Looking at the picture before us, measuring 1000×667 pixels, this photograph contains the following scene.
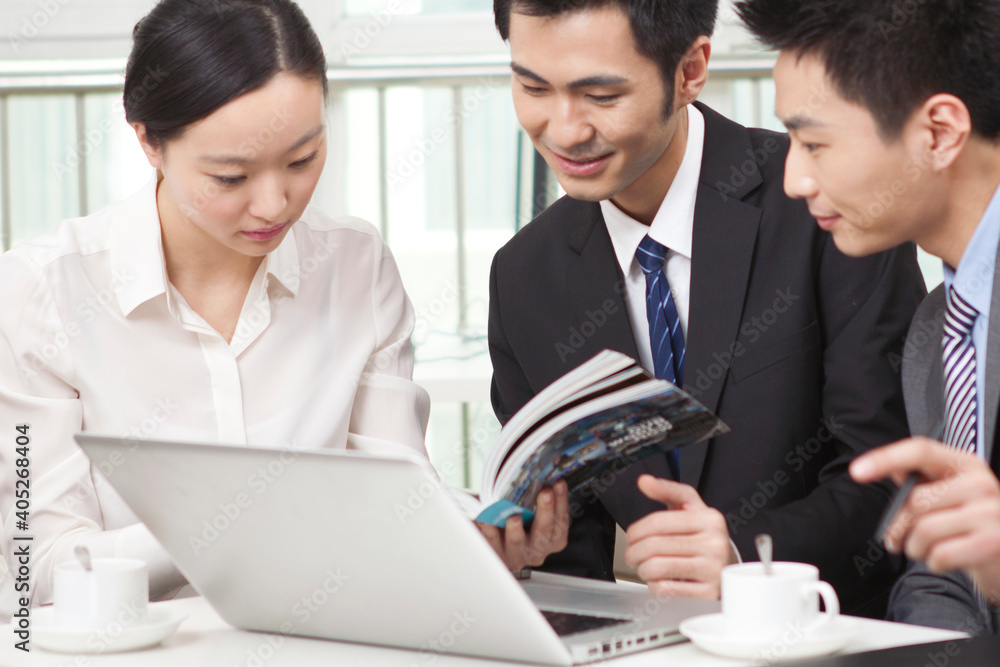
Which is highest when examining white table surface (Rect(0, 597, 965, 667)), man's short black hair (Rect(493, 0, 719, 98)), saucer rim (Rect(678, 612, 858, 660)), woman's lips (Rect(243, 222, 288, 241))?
man's short black hair (Rect(493, 0, 719, 98))

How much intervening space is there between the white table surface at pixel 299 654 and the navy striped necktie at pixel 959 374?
34cm

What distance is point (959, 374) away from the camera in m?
1.25

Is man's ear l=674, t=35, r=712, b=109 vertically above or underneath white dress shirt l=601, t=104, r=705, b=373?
above

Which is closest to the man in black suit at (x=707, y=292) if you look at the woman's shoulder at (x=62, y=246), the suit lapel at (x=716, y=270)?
the suit lapel at (x=716, y=270)

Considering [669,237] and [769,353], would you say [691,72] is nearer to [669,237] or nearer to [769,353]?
[669,237]

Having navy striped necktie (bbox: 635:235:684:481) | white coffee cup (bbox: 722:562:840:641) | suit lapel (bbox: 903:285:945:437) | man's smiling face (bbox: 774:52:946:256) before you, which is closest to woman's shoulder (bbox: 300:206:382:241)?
navy striped necktie (bbox: 635:235:684:481)

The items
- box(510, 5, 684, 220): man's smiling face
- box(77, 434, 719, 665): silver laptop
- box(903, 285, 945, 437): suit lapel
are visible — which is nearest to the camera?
box(77, 434, 719, 665): silver laptop

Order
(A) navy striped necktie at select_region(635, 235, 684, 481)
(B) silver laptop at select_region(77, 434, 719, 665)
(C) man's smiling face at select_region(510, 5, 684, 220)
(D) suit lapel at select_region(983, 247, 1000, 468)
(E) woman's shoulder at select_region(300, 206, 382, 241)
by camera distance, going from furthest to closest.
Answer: (E) woman's shoulder at select_region(300, 206, 382, 241) → (A) navy striped necktie at select_region(635, 235, 684, 481) → (C) man's smiling face at select_region(510, 5, 684, 220) → (D) suit lapel at select_region(983, 247, 1000, 468) → (B) silver laptop at select_region(77, 434, 719, 665)

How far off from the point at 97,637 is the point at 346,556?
9.1 inches

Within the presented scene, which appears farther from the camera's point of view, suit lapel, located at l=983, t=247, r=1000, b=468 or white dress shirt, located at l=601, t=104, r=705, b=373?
white dress shirt, located at l=601, t=104, r=705, b=373

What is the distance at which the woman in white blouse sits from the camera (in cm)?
136

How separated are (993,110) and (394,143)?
83.6 inches

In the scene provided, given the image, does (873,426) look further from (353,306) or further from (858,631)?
(353,306)

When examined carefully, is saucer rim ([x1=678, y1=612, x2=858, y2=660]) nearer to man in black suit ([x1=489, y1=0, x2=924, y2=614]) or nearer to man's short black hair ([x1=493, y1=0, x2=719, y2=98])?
man in black suit ([x1=489, y1=0, x2=924, y2=614])
